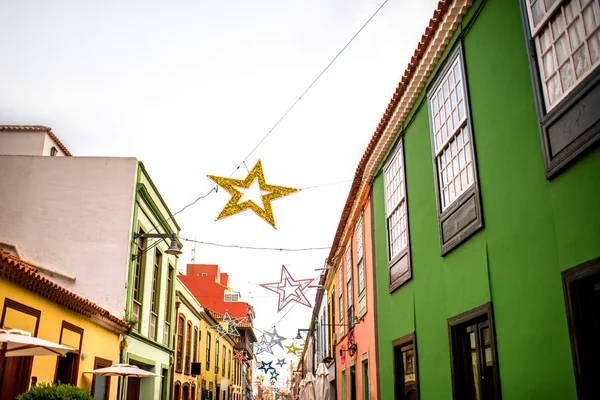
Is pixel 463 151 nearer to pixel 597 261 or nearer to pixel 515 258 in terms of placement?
pixel 515 258

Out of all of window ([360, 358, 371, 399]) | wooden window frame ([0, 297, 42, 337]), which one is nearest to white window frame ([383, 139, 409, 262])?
window ([360, 358, 371, 399])

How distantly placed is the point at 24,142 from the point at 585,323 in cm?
2119

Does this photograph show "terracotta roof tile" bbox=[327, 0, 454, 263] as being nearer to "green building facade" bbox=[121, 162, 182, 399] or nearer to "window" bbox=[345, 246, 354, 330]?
"window" bbox=[345, 246, 354, 330]

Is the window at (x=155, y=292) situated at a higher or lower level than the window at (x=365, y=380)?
higher

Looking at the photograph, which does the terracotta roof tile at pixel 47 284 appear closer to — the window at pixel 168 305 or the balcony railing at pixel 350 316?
the balcony railing at pixel 350 316

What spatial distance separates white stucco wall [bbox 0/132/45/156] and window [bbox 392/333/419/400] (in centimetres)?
1632

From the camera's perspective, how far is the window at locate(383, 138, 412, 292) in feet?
30.4

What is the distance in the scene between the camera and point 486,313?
597 cm

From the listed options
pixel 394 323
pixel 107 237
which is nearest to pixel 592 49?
pixel 394 323

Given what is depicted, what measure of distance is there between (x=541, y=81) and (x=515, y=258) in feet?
5.53

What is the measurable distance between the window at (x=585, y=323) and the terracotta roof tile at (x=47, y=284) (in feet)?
23.4

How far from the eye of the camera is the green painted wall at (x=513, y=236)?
4359mm

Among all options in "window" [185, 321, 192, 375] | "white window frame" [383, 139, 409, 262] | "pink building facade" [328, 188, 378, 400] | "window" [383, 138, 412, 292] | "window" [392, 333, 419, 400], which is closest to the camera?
"window" [392, 333, 419, 400]

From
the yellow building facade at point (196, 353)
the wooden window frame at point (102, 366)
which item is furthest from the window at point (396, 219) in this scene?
the yellow building facade at point (196, 353)
